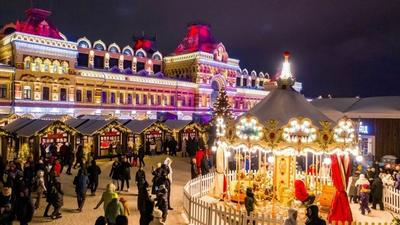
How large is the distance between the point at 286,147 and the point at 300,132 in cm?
62

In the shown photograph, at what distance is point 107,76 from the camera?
38.2m

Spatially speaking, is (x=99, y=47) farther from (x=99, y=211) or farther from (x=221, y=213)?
(x=221, y=213)

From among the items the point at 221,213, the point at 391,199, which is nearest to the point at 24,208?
the point at 221,213

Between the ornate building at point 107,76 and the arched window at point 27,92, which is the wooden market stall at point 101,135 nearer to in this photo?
the arched window at point 27,92

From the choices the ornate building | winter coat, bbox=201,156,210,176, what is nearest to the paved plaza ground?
winter coat, bbox=201,156,210,176

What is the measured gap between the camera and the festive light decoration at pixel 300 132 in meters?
11.6

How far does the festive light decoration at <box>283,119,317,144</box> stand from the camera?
11.6 meters

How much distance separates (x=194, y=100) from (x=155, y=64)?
25.6 ft

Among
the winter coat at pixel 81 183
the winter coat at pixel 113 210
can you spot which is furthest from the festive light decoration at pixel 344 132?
the winter coat at pixel 81 183

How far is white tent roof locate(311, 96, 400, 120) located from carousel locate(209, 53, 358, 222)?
443 inches

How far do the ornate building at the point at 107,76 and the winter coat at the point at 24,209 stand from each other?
2400 cm

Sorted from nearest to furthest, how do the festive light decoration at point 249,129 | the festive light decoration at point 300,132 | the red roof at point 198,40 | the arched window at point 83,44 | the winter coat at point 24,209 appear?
the winter coat at point 24,209 → the festive light decoration at point 300,132 → the festive light decoration at point 249,129 → the arched window at point 83,44 → the red roof at point 198,40

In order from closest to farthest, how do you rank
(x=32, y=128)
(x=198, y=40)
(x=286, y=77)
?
1. (x=286, y=77)
2. (x=32, y=128)
3. (x=198, y=40)

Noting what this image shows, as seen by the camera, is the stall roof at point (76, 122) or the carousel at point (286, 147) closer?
the carousel at point (286, 147)
